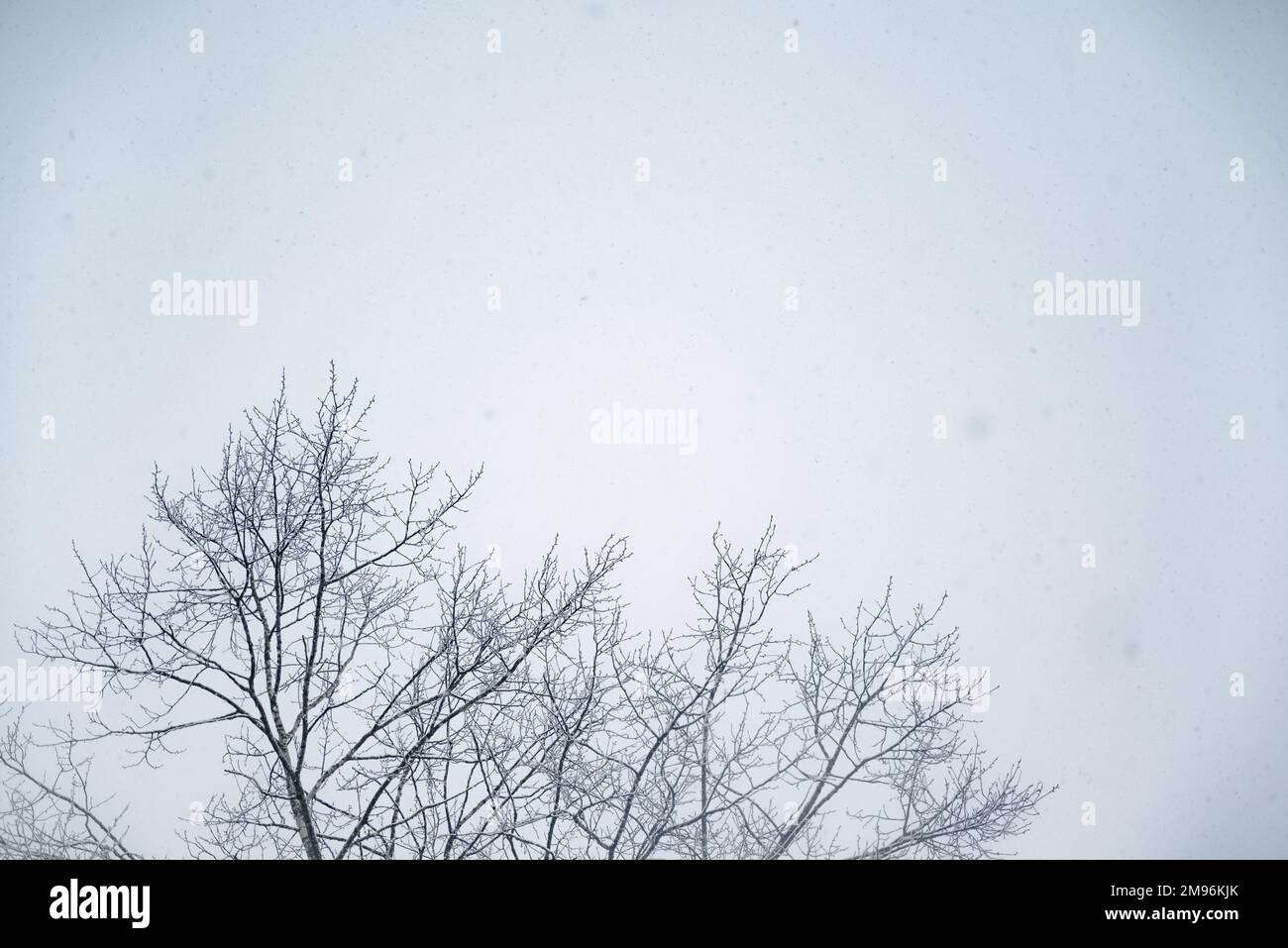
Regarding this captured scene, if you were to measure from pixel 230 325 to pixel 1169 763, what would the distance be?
149603 millimetres

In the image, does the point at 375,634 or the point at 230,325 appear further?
the point at 230,325

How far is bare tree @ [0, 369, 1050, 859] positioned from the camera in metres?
6.94

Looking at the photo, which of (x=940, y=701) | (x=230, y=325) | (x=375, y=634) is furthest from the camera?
(x=230, y=325)

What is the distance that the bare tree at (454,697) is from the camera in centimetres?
694

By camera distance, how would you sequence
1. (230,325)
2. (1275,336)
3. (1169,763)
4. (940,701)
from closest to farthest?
(940,701) → (1169,763) → (1275,336) → (230,325)

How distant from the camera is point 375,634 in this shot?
25.9 ft

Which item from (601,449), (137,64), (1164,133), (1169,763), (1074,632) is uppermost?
(137,64)

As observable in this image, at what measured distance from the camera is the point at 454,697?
705 cm
